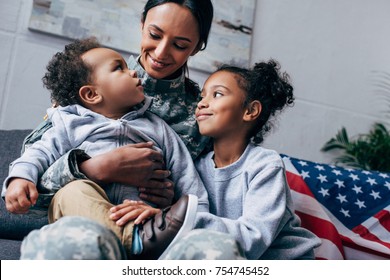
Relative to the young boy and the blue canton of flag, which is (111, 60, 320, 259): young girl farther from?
the blue canton of flag

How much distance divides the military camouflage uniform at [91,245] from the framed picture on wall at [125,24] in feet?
6.27

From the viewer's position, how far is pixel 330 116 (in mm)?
3107

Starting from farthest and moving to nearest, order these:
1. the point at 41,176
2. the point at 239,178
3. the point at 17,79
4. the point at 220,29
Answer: the point at 220,29
the point at 17,79
the point at 239,178
the point at 41,176

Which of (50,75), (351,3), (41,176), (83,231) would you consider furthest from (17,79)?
(351,3)

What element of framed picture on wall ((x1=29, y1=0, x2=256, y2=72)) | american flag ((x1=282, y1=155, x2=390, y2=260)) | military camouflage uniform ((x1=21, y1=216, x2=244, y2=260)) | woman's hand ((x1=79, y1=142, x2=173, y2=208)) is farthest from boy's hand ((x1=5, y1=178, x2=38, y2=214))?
framed picture on wall ((x1=29, y1=0, x2=256, y2=72))

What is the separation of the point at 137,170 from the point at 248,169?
0.99ft

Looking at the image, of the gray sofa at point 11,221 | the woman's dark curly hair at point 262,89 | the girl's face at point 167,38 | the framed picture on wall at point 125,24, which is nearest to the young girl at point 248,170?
the woman's dark curly hair at point 262,89

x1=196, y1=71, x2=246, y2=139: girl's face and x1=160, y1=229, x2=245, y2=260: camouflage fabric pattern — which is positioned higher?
x1=196, y1=71, x2=246, y2=139: girl's face

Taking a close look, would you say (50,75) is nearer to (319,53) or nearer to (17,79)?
(17,79)

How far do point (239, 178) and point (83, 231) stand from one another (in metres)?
0.70

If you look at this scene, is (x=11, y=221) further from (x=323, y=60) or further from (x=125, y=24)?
(x=323, y=60)

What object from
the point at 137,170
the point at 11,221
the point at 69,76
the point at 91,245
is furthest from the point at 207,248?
the point at 11,221

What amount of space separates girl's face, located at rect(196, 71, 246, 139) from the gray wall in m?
1.26

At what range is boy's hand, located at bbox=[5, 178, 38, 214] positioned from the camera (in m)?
1.05
